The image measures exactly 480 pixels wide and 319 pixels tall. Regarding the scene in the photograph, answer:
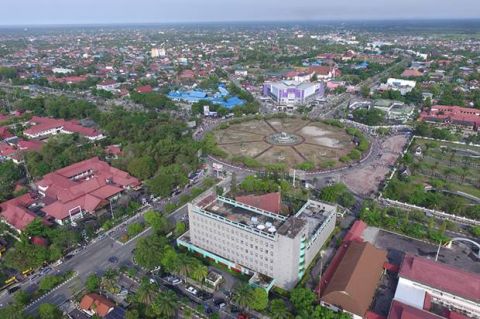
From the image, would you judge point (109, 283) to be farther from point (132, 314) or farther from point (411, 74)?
point (411, 74)

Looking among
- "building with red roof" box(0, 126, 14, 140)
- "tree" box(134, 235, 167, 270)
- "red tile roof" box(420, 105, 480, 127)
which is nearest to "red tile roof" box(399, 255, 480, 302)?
"tree" box(134, 235, 167, 270)

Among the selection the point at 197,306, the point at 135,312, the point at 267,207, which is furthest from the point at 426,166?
the point at 135,312

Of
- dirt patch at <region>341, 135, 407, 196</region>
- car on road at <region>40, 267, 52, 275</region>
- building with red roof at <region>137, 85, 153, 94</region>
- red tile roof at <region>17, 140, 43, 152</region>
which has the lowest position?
car on road at <region>40, 267, 52, 275</region>

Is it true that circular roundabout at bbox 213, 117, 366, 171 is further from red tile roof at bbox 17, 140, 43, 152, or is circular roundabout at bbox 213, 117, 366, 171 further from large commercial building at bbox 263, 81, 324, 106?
red tile roof at bbox 17, 140, 43, 152

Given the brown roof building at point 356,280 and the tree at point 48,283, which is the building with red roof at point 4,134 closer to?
the tree at point 48,283

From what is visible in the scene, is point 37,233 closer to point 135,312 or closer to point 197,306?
point 135,312
